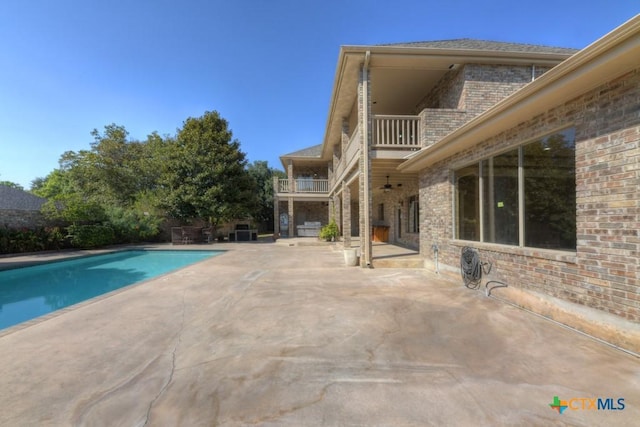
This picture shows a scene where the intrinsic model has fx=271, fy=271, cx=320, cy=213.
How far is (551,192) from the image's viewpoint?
4.15 metres

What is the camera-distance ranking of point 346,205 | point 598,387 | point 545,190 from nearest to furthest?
1. point 598,387
2. point 545,190
3. point 346,205

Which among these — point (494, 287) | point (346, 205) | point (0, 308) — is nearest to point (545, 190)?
point (494, 287)

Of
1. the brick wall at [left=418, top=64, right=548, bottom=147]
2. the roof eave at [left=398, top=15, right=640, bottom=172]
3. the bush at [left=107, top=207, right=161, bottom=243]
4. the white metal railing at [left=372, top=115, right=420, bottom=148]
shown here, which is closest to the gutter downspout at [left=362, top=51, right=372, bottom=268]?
the white metal railing at [left=372, top=115, right=420, bottom=148]

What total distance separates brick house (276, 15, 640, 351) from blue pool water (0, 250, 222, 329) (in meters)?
7.61

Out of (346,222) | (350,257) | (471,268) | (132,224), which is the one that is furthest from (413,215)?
(132,224)

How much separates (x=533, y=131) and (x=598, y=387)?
3.53 metres

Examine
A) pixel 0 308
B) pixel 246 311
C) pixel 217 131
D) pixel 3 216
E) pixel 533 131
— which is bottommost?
pixel 0 308

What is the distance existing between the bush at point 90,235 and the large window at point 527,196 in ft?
58.2

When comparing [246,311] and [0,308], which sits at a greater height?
[246,311]

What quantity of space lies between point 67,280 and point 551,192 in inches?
504

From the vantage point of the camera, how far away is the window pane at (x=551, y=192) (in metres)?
3.78

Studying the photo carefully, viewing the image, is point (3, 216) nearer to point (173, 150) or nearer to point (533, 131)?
point (173, 150)

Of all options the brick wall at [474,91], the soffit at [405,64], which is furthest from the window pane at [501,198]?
the soffit at [405,64]

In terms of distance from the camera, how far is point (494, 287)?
499cm
